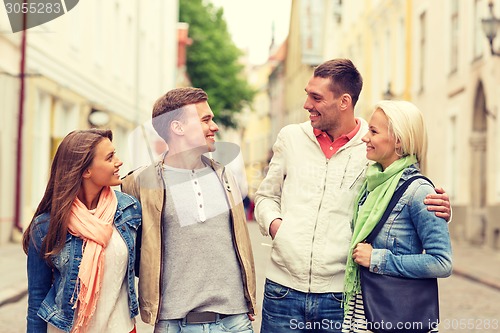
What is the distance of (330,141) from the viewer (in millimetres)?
3631

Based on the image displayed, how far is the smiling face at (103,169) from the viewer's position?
338 cm

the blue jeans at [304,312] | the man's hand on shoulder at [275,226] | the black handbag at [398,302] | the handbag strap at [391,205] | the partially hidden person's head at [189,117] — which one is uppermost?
the partially hidden person's head at [189,117]

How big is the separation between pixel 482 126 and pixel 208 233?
16.4 metres

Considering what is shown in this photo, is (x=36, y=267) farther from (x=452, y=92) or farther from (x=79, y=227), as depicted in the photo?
(x=452, y=92)

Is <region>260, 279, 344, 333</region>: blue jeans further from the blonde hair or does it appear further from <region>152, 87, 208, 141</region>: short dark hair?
<region>152, 87, 208, 141</region>: short dark hair

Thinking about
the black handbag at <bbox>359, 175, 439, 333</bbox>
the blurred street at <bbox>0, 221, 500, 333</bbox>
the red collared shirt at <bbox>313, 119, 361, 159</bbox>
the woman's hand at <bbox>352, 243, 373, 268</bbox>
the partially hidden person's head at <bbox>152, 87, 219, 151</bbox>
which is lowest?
the blurred street at <bbox>0, 221, 500, 333</bbox>

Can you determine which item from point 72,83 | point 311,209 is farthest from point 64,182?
point 72,83

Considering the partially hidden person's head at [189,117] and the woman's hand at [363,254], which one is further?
the partially hidden person's head at [189,117]

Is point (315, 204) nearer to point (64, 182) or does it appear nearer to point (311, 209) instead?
point (311, 209)

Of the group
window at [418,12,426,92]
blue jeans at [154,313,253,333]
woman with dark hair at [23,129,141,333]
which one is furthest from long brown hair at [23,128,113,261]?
window at [418,12,426,92]

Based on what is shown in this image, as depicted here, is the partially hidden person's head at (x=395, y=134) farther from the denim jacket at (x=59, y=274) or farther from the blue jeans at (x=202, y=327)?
the denim jacket at (x=59, y=274)

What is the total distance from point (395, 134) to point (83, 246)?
1.19m

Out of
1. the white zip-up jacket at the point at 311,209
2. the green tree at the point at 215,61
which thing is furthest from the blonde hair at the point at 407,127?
the green tree at the point at 215,61

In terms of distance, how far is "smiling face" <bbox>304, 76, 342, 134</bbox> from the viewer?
358 centimetres
